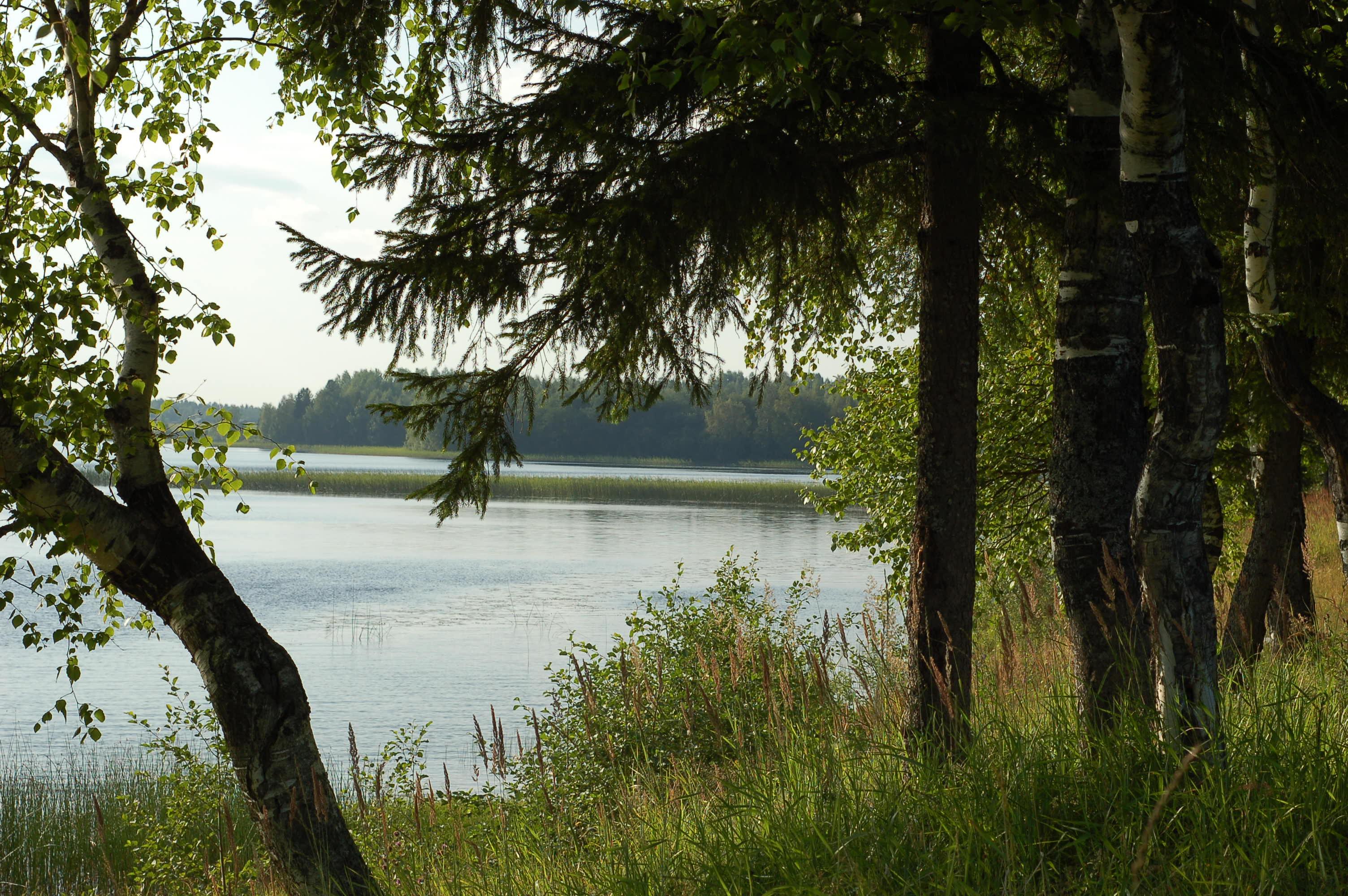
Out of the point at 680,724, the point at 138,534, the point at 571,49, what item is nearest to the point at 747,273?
the point at 571,49

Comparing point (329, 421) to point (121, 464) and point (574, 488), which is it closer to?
point (574, 488)

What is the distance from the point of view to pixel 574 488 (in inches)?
2345

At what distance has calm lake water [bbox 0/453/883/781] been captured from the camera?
1341 centimetres

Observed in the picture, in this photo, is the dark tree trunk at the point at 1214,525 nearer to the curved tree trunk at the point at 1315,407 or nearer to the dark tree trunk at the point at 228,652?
the curved tree trunk at the point at 1315,407

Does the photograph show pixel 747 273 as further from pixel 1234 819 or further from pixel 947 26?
pixel 1234 819

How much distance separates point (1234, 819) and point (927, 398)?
2810 millimetres

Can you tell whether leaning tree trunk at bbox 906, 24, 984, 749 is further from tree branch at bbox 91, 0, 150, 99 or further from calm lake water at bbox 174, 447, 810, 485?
calm lake water at bbox 174, 447, 810, 485

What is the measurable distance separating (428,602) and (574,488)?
38.0m

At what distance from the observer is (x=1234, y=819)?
8.66ft

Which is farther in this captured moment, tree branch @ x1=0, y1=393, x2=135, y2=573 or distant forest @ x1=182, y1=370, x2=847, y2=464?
distant forest @ x1=182, y1=370, x2=847, y2=464

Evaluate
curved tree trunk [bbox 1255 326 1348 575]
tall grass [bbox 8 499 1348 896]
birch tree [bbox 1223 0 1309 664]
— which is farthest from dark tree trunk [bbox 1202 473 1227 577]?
tall grass [bbox 8 499 1348 896]

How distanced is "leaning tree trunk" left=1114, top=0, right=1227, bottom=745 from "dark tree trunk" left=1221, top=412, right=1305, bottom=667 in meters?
4.67

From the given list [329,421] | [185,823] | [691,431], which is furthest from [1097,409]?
[329,421]

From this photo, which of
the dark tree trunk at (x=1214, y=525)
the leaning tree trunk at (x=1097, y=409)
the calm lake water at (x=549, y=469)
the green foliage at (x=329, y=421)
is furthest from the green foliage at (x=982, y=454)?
the green foliage at (x=329, y=421)
